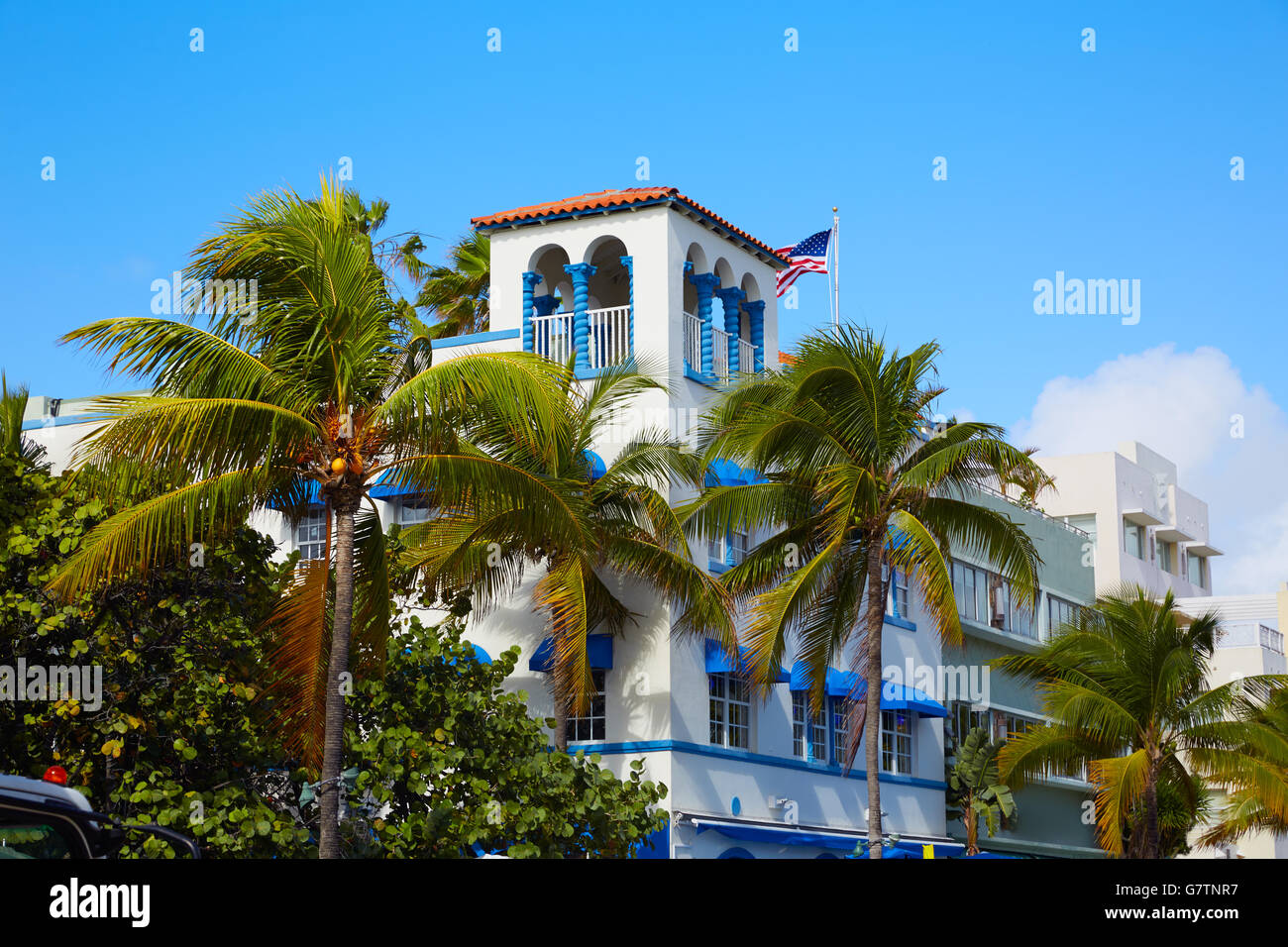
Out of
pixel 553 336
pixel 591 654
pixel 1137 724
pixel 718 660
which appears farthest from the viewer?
pixel 553 336

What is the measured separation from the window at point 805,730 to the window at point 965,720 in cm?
854

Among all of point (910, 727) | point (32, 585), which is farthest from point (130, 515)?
point (910, 727)

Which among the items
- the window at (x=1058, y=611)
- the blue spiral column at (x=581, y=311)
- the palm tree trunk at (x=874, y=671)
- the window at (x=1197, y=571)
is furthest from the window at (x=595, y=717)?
the window at (x=1197, y=571)

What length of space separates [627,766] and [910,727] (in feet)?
37.9

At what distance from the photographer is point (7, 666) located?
52.4 feet

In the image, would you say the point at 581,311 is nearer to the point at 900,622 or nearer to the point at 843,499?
the point at 843,499

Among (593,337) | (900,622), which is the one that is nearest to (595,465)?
(593,337)

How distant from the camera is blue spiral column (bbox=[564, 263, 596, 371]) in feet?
92.5

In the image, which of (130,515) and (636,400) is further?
(636,400)

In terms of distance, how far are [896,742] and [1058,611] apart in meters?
13.8

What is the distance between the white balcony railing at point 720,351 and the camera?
2952 cm

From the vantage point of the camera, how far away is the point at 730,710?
92.6 ft
